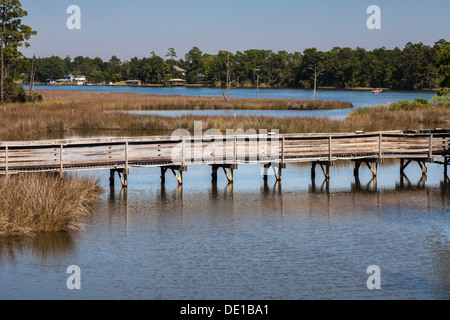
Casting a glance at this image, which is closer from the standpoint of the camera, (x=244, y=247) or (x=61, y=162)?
(x=244, y=247)

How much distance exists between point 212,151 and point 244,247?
1011cm

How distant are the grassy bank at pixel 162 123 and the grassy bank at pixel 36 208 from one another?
20.7 metres

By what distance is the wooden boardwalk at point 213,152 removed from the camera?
25344mm

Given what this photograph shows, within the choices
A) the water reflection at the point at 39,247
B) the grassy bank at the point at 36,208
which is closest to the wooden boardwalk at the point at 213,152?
the grassy bank at the point at 36,208

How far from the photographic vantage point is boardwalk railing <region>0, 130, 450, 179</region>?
25297 mm

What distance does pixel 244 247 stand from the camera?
1864 cm

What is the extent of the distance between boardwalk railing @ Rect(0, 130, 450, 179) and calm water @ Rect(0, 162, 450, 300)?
4.09ft

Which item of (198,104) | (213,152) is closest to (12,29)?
(198,104)
